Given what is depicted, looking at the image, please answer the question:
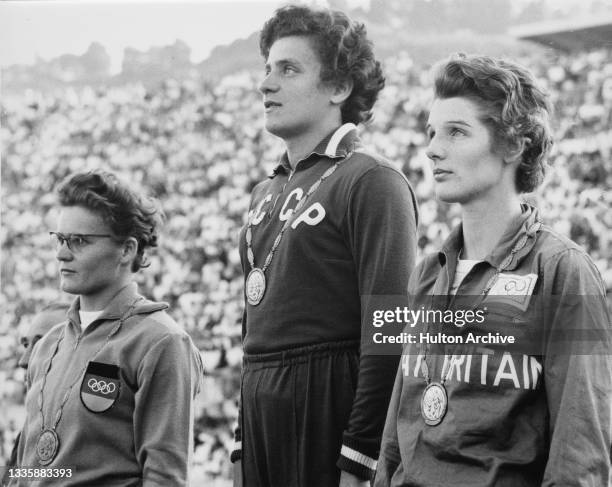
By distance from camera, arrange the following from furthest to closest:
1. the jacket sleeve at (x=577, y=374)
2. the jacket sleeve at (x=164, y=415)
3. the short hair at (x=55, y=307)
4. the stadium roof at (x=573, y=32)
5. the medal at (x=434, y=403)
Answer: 1. the stadium roof at (x=573, y=32)
2. the short hair at (x=55, y=307)
3. the jacket sleeve at (x=164, y=415)
4. the medal at (x=434, y=403)
5. the jacket sleeve at (x=577, y=374)

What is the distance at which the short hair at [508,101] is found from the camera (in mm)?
1823

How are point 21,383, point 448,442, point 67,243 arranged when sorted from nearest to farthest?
1. point 448,442
2. point 67,243
3. point 21,383

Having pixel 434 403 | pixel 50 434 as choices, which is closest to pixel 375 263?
pixel 434 403

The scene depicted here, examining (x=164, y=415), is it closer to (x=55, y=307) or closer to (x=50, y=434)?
(x=50, y=434)

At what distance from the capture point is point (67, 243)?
8.04ft

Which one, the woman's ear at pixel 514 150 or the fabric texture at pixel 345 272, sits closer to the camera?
the woman's ear at pixel 514 150

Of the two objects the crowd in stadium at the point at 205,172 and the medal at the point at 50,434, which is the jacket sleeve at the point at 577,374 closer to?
the medal at the point at 50,434

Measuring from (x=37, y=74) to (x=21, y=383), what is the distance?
1.70 meters

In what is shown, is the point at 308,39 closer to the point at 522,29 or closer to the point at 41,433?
the point at 41,433

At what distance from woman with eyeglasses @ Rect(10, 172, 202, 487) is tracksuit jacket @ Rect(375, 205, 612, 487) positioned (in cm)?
65

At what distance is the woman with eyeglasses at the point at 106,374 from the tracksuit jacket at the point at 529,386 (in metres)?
0.65

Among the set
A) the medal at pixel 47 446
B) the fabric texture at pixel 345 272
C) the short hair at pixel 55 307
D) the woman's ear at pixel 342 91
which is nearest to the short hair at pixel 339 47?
the woman's ear at pixel 342 91

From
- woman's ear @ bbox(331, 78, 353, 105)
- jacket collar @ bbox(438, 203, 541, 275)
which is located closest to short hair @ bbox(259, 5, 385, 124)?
woman's ear @ bbox(331, 78, 353, 105)

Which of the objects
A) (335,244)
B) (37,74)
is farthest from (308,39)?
(37,74)
